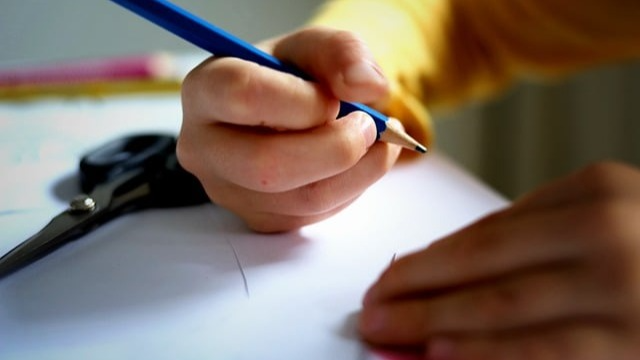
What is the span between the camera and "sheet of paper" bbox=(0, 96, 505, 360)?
283 millimetres

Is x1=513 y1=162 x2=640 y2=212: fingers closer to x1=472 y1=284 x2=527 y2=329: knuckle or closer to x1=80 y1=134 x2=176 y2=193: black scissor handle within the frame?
x1=472 y1=284 x2=527 y2=329: knuckle

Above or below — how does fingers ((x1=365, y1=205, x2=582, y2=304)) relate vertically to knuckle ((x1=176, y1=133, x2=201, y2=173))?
above

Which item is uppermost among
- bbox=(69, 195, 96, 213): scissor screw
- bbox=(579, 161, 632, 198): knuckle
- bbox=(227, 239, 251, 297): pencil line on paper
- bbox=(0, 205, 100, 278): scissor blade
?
bbox=(579, 161, 632, 198): knuckle

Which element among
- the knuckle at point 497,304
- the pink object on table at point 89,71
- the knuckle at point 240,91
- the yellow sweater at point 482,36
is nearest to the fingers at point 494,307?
the knuckle at point 497,304

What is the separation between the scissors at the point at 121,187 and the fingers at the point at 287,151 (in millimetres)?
73

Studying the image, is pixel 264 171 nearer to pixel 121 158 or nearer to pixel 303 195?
pixel 303 195

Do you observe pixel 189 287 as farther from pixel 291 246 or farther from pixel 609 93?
pixel 609 93

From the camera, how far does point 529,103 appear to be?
3.41 feet

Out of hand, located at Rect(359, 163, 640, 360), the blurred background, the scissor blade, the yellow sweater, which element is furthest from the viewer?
the blurred background

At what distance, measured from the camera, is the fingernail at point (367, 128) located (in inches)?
13.3

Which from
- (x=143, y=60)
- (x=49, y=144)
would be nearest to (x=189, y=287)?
(x=49, y=144)

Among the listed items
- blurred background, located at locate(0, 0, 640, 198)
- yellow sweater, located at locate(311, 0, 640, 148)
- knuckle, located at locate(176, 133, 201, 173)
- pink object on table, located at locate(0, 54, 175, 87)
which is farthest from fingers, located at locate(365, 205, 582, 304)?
blurred background, located at locate(0, 0, 640, 198)

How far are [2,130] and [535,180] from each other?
0.76 metres

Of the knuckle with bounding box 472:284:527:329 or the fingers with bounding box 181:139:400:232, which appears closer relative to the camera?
the knuckle with bounding box 472:284:527:329
